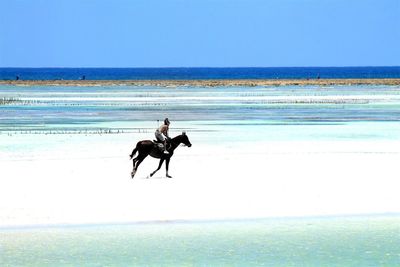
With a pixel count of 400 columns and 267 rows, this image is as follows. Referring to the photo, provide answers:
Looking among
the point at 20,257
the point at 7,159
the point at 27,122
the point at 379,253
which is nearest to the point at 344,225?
the point at 379,253

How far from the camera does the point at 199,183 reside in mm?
19984

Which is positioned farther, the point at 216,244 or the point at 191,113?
the point at 191,113

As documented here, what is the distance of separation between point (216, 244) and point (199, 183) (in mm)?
5827

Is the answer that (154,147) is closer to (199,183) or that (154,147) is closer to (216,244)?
(199,183)

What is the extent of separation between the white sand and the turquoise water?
0.76m

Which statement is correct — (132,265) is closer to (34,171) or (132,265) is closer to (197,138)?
(34,171)

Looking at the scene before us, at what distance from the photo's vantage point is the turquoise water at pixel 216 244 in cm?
1318

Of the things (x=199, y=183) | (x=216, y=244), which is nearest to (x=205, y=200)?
(x=199, y=183)

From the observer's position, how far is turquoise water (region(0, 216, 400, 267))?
13180mm

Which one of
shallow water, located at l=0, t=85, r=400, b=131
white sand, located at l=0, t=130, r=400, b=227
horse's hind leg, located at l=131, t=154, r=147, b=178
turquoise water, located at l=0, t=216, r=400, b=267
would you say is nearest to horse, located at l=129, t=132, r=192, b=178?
horse's hind leg, located at l=131, t=154, r=147, b=178

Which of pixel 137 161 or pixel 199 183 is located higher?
pixel 137 161

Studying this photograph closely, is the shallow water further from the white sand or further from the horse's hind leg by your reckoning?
the horse's hind leg


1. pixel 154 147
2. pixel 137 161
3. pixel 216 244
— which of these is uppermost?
pixel 154 147

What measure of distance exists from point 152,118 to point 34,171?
72.0 feet
